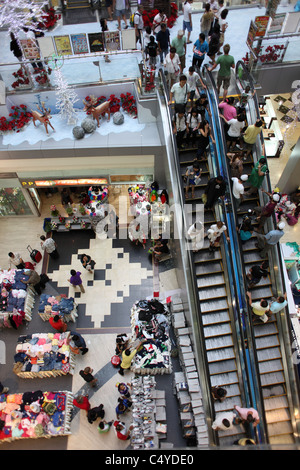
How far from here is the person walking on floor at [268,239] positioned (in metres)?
7.75

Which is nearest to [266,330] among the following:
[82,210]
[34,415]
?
[34,415]

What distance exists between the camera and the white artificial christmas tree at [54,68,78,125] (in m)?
10.2

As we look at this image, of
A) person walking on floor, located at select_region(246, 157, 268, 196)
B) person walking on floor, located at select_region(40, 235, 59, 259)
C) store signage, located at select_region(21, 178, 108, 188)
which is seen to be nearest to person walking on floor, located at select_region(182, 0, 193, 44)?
person walking on floor, located at select_region(246, 157, 268, 196)

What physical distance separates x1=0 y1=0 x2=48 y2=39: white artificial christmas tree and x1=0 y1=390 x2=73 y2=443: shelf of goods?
10.3 meters

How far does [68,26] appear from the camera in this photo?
12891 mm

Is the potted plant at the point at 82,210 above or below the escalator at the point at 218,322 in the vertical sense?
above

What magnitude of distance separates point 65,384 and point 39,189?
713 cm

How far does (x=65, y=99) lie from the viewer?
1053cm

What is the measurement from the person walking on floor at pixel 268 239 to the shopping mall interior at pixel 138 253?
177 millimetres

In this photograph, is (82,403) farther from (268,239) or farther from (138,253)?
(268,239)

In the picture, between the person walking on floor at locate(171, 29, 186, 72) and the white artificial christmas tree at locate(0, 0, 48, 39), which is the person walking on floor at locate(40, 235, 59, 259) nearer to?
the white artificial christmas tree at locate(0, 0, 48, 39)

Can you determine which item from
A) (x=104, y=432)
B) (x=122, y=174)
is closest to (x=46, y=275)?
(x=122, y=174)

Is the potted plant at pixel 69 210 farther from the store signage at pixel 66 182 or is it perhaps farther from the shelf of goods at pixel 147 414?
the shelf of goods at pixel 147 414

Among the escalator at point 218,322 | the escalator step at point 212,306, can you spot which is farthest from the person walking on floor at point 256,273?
the escalator step at point 212,306
